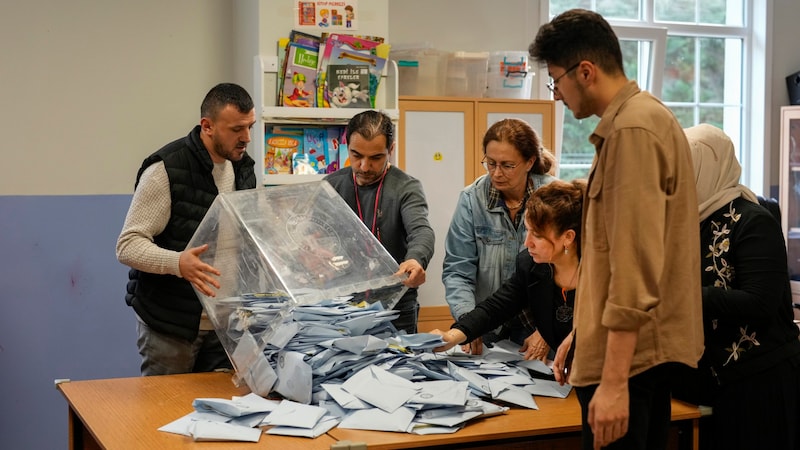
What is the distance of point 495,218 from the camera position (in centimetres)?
292

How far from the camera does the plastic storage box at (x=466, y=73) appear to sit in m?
4.38

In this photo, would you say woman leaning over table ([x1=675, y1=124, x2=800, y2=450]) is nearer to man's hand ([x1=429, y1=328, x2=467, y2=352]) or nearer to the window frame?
man's hand ([x1=429, y1=328, x2=467, y2=352])

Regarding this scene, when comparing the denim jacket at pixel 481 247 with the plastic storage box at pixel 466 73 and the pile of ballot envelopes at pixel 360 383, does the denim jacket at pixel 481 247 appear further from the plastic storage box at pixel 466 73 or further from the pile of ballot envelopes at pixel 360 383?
the plastic storage box at pixel 466 73

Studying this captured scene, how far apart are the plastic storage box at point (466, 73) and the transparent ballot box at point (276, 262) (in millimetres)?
1934

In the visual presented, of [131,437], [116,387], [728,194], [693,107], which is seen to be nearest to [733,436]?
[728,194]

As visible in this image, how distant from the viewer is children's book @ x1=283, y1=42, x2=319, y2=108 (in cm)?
370

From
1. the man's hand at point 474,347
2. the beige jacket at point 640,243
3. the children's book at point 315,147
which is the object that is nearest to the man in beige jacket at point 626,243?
the beige jacket at point 640,243

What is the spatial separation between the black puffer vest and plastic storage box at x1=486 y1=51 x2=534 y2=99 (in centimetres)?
207

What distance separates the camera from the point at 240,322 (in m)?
2.30

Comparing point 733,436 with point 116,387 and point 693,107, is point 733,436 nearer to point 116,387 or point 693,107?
point 116,387

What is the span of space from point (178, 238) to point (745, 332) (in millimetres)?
1678

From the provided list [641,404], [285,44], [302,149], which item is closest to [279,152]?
[302,149]

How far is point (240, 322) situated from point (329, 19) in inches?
74.3

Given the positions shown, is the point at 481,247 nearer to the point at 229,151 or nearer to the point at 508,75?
the point at 229,151
